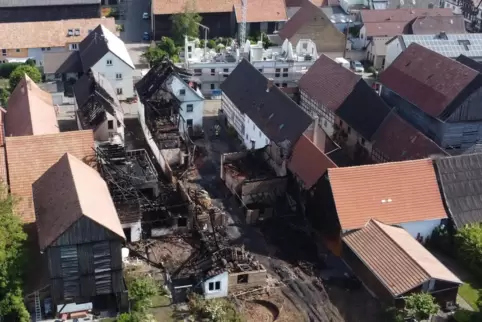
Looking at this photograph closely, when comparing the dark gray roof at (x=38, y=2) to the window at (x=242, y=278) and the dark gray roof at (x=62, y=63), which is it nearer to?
the dark gray roof at (x=62, y=63)

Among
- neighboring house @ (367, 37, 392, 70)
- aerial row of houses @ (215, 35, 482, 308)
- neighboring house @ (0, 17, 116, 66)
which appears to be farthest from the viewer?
neighboring house @ (367, 37, 392, 70)

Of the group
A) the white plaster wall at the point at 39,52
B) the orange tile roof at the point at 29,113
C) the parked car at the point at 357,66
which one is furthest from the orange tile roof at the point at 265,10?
the orange tile roof at the point at 29,113

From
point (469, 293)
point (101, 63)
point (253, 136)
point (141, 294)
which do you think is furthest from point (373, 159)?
point (101, 63)

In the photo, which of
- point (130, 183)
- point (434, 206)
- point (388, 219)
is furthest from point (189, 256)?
point (434, 206)

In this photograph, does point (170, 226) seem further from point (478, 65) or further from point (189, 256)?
point (478, 65)

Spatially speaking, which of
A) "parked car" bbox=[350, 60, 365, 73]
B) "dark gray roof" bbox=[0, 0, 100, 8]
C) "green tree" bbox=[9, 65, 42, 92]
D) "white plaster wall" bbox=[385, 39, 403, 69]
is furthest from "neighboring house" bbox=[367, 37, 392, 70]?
"green tree" bbox=[9, 65, 42, 92]

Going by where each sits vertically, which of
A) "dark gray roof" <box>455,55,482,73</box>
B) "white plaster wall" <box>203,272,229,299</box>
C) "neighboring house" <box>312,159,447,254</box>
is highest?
"dark gray roof" <box>455,55,482,73</box>

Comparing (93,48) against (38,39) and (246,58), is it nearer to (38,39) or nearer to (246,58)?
(38,39)

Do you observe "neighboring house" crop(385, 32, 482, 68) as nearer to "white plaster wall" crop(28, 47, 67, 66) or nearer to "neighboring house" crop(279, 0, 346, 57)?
"neighboring house" crop(279, 0, 346, 57)
